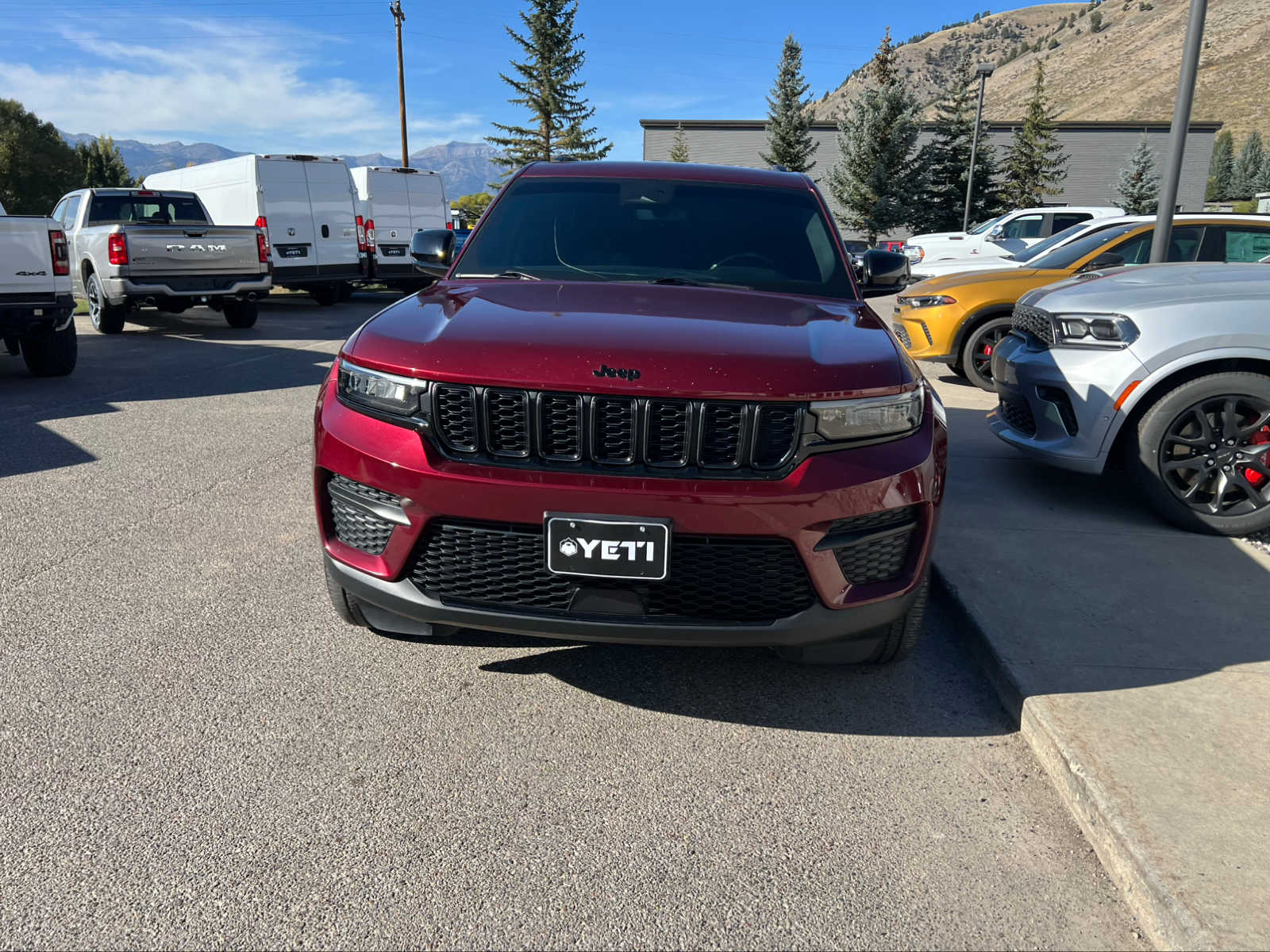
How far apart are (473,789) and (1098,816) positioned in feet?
5.40

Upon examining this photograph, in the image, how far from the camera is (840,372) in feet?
8.83

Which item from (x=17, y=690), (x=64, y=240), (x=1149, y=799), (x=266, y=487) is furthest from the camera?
(x=64, y=240)

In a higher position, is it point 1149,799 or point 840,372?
point 840,372

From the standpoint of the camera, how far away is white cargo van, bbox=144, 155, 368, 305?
1568cm

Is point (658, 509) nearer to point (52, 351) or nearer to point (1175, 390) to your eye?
point (1175, 390)

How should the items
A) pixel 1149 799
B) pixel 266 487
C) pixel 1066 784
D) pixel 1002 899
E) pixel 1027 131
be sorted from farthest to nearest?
pixel 1027 131 < pixel 266 487 < pixel 1066 784 < pixel 1149 799 < pixel 1002 899

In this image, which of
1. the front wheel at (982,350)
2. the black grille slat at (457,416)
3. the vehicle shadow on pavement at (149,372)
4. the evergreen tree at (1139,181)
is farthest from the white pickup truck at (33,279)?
the evergreen tree at (1139,181)

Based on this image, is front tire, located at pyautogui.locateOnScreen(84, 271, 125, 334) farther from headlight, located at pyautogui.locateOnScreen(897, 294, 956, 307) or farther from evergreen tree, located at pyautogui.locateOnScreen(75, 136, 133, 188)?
evergreen tree, located at pyautogui.locateOnScreen(75, 136, 133, 188)

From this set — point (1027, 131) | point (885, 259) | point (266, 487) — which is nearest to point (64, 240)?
point (266, 487)

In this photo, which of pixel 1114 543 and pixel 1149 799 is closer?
pixel 1149 799

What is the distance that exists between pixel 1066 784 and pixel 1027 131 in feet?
166

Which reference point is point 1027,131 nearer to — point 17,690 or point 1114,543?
point 1114,543

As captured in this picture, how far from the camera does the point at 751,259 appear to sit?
153 inches

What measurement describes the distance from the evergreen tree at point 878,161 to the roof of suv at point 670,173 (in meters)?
36.6
